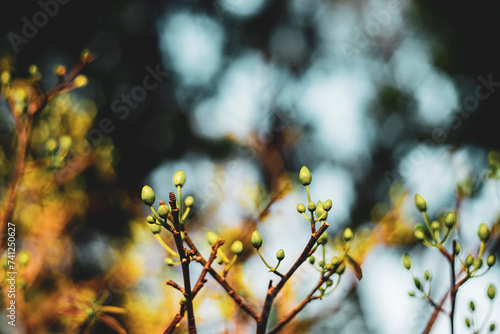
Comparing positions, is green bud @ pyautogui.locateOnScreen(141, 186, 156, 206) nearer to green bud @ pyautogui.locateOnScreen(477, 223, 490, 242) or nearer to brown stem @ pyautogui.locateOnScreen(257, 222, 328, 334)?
brown stem @ pyautogui.locateOnScreen(257, 222, 328, 334)

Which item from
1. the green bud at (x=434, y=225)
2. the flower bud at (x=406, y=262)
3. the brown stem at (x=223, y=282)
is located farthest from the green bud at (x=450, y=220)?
the brown stem at (x=223, y=282)

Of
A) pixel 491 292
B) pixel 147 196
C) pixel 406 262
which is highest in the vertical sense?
pixel 147 196

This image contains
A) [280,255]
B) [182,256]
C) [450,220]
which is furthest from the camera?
[450,220]

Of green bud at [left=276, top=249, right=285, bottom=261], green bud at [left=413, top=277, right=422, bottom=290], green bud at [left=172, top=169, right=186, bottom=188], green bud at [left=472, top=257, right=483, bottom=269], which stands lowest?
green bud at [left=472, top=257, right=483, bottom=269]

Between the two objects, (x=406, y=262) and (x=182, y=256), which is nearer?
(x=182, y=256)

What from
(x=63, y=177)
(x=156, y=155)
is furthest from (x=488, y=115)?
(x=63, y=177)

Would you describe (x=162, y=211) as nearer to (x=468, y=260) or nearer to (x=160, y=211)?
(x=160, y=211)

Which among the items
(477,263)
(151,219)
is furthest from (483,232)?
(151,219)

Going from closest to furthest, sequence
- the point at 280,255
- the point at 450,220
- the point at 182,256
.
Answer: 1. the point at 182,256
2. the point at 280,255
3. the point at 450,220

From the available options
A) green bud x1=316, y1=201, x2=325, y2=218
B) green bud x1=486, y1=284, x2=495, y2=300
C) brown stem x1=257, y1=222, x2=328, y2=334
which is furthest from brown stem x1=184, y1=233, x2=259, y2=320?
green bud x1=486, y1=284, x2=495, y2=300

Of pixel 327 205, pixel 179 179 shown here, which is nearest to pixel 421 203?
pixel 327 205

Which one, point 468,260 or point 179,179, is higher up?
point 179,179

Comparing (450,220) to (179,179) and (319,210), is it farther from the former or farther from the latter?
(179,179)

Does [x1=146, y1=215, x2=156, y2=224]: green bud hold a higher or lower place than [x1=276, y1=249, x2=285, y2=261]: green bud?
higher
